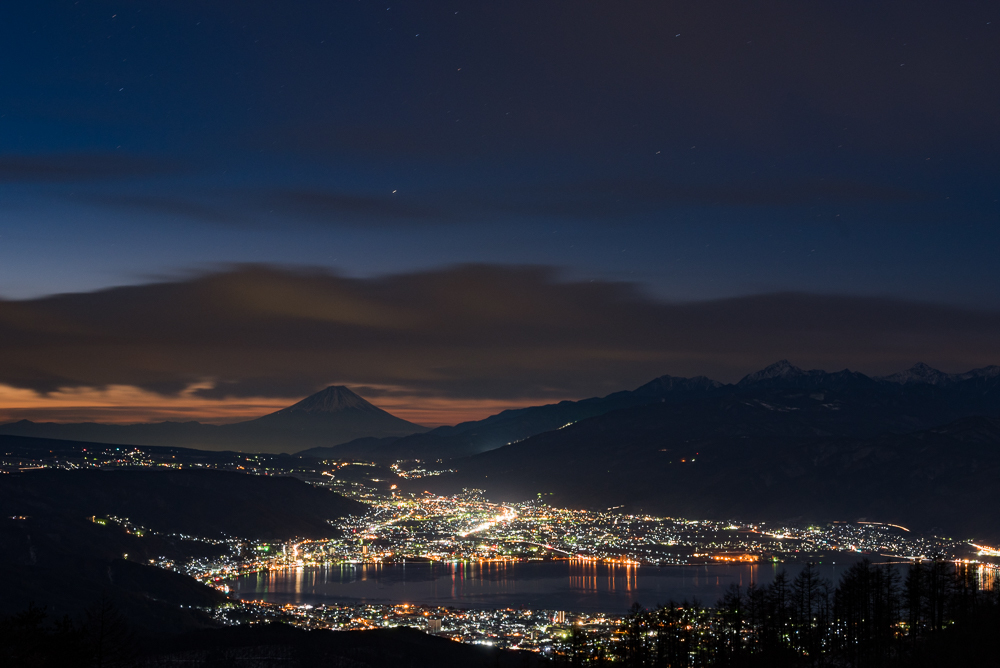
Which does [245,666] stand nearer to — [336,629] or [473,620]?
[336,629]

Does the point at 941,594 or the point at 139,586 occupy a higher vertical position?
the point at 941,594

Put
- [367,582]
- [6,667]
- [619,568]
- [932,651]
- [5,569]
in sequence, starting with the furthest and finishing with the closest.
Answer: [619,568] < [367,582] < [5,569] < [932,651] < [6,667]

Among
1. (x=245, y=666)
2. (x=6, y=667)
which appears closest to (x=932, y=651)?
(x=6, y=667)

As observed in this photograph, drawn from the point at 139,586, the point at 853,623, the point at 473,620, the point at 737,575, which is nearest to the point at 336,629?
the point at 473,620

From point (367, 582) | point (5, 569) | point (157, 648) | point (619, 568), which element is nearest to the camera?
point (157, 648)

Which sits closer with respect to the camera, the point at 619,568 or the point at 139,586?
the point at 139,586

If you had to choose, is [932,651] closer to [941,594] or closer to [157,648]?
[941,594]
